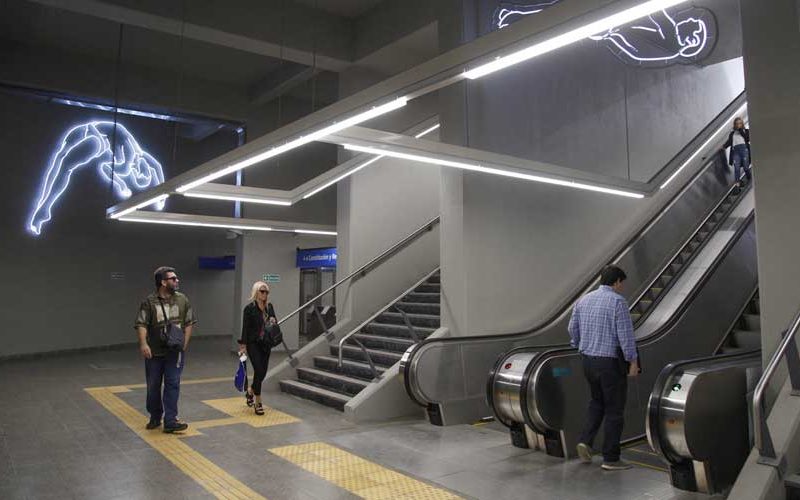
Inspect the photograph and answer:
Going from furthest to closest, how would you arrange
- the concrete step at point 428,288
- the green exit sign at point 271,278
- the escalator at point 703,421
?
the green exit sign at point 271,278
the concrete step at point 428,288
the escalator at point 703,421

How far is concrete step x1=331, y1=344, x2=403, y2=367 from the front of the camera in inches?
314

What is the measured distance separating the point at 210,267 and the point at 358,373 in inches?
382

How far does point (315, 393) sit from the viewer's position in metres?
7.87

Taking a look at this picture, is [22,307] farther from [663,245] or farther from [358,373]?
[663,245]

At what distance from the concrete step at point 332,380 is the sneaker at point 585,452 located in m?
3.21

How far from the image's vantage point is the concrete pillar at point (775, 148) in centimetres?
430

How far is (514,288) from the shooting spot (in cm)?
802

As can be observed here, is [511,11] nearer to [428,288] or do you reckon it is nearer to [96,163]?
[428,288]

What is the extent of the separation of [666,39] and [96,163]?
40.3ft

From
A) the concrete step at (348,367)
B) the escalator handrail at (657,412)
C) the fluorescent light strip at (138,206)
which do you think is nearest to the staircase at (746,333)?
the escalator handrail at (657,412)

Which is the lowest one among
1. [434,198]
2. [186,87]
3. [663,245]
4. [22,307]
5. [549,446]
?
[549,446]

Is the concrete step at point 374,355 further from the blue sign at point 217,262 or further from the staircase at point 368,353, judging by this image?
the blue sign at point 217,262

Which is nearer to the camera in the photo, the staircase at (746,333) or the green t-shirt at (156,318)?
the green t-shirt at (156,318)

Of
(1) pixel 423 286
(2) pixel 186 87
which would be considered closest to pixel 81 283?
(2) pixel 186 87
